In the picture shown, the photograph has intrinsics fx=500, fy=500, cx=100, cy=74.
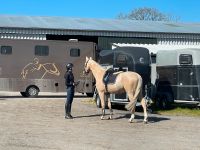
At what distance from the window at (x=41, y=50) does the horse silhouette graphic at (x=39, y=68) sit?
38 cm

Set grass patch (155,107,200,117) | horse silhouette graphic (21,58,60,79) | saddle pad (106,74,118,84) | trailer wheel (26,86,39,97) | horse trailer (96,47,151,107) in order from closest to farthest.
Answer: saddle pad (106,74,118,84) < grass patch (155,107,200,117) < horse trailer (96,47,151,107) < horse silhouette graphic (21,58,60,79) < trailer wheel (26,86,39,97)

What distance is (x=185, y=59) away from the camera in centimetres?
2056

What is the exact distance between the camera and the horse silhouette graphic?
26.8 meters

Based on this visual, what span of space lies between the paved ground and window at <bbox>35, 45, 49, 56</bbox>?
26.9 ft

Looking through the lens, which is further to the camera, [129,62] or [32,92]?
[32,92]

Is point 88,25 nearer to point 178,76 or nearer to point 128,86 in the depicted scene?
point 178,76

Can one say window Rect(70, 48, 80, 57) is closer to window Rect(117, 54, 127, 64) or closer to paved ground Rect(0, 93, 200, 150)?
window Rect(117, 54, 127, 64)

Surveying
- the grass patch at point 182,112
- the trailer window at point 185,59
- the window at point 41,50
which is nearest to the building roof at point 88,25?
the window at point 41,50

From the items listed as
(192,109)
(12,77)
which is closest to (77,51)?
(12,77)

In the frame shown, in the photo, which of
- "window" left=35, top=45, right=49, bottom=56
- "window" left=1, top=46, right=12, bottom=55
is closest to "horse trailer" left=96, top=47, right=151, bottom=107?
"window" left=35, top=45, right=49, bottom=56

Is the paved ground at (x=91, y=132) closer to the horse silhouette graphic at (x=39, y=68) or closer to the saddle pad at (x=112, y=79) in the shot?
the saddle pad at (x=112, y=79)

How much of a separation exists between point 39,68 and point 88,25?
1068 centimetres

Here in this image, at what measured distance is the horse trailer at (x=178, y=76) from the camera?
20.1 metres

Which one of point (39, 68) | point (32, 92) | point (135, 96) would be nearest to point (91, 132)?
point (135, 96)
